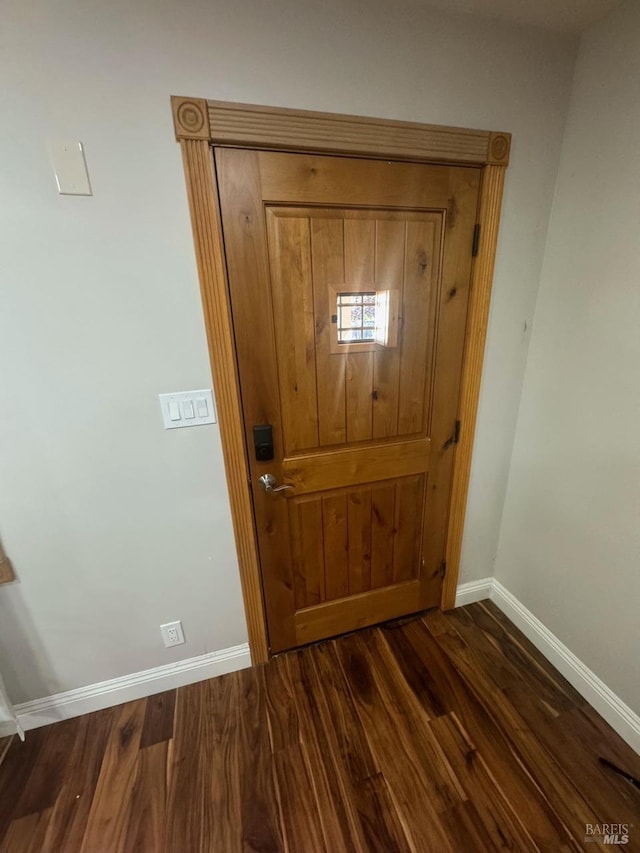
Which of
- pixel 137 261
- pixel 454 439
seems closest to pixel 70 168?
pixel 137 261

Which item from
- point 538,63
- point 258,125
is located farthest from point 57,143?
point 538,63

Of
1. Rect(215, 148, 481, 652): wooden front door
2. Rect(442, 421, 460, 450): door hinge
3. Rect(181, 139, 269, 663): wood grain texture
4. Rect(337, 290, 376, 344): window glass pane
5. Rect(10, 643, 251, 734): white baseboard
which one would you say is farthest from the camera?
Rect(442, 421, 460, 450): door hinge

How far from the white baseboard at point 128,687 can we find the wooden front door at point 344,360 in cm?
25

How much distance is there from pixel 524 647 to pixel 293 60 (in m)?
2.44

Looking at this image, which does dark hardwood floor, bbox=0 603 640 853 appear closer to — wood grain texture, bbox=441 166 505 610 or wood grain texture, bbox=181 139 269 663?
wood grain texture, bbox=181 139 269 663

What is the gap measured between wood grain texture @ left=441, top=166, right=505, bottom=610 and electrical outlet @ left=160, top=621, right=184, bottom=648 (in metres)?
1.28

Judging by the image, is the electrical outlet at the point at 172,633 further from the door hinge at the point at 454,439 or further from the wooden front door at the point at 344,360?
the door hinge at the point at 454,439

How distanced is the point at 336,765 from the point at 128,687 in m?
0.90

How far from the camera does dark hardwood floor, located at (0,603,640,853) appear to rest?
1.07 metres

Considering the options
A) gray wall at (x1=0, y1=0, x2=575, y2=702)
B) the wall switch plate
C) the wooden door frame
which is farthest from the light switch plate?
the wall switch plate

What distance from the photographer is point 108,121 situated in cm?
92

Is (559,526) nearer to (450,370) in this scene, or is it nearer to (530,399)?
(530,399)

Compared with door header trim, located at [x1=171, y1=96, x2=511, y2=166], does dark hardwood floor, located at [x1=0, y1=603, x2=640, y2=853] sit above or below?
below

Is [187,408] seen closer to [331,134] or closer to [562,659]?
[331,134]
